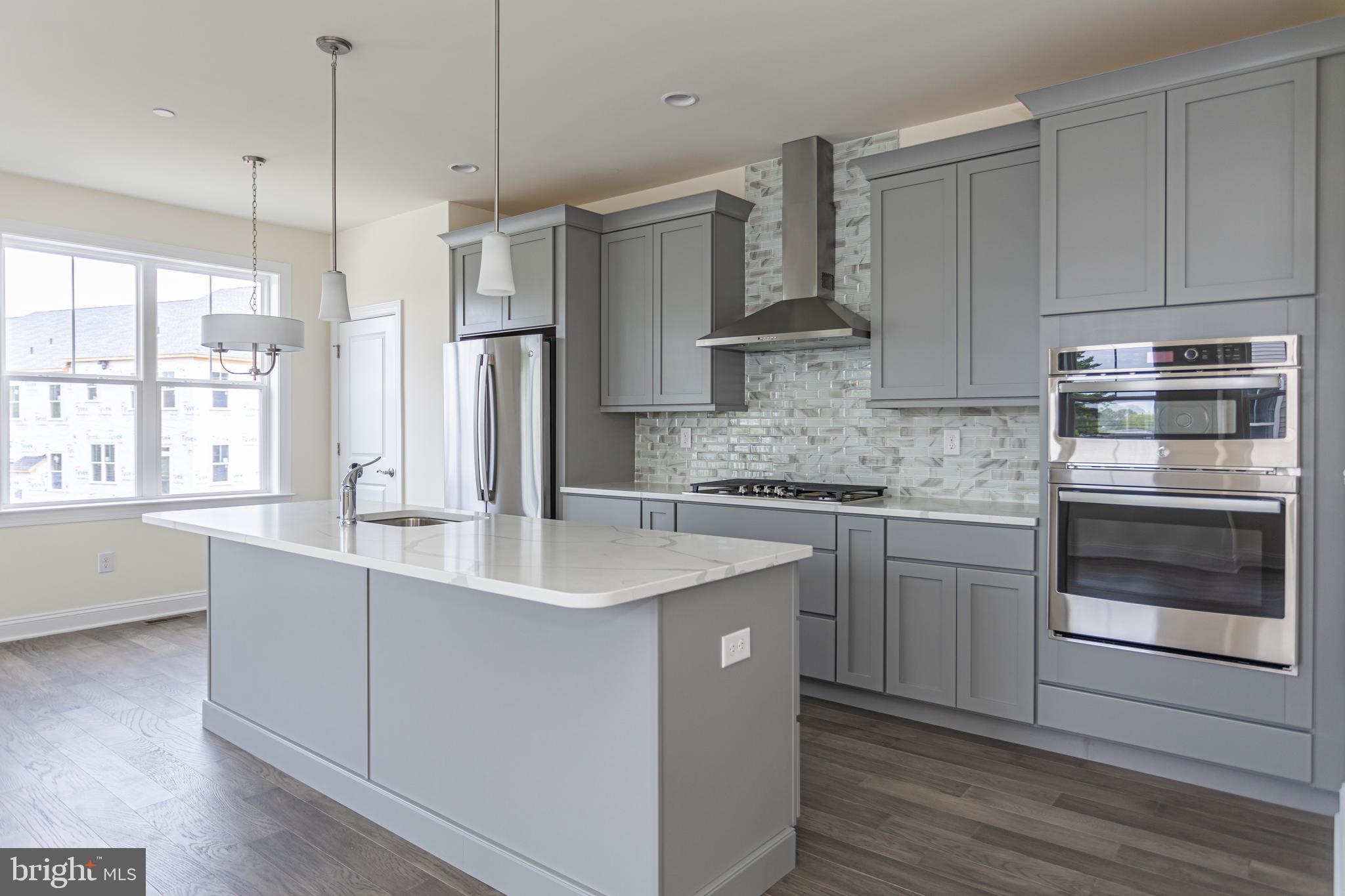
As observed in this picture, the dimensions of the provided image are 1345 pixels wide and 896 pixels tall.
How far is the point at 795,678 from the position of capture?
2340 millimetres

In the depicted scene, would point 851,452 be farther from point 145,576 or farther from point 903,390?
point 145,576

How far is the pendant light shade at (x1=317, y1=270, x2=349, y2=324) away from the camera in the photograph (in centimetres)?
313

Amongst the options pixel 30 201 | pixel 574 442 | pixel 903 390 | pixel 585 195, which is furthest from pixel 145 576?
pixel 903 390

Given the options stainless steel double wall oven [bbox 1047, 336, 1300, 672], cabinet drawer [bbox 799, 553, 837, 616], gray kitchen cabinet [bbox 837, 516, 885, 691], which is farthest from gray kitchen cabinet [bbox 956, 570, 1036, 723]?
cabinet drawer [bbox 799, 553, 837, 616]

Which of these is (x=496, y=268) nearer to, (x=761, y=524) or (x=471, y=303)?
(x=761, y=524)

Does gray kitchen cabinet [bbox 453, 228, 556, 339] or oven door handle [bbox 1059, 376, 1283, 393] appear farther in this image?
gray kitchen cabinet [bbox 453, 228, 556, 339]

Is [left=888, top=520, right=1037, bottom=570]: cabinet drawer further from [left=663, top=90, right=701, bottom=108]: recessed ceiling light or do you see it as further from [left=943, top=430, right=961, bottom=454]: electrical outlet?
[left=663, top=90, right=701, bottom=108]: recessed ceiling light

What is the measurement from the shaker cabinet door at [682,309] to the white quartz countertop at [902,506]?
600 mm

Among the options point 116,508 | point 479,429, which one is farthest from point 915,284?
point 116,508

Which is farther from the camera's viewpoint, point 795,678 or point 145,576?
point 145,576

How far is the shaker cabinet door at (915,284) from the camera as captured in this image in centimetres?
348

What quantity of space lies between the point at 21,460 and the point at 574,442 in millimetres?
3290

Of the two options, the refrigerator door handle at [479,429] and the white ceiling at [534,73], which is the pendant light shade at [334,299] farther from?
the refrigerator door handle at [479,429]

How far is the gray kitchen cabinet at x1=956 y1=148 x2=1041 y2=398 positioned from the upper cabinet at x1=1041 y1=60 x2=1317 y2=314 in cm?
29
